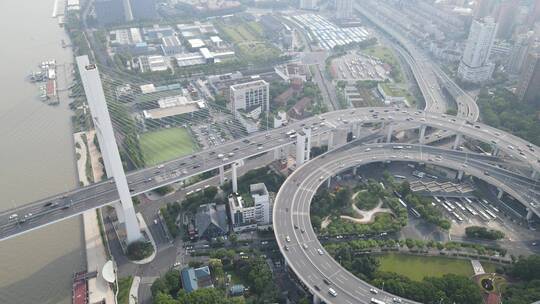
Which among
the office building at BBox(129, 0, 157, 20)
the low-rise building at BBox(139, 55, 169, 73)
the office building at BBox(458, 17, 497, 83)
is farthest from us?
the office building at BBox(129, 0, 157, 20)

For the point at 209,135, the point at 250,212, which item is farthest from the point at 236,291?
the point at 209,135

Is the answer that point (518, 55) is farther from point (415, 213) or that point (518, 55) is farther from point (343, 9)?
point (415, 213)

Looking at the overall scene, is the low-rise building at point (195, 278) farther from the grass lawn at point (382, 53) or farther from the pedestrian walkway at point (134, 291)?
the grass lawn at point (382, 53)

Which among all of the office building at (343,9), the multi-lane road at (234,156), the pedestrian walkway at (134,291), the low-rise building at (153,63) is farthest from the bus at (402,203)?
the office building at (343,9)

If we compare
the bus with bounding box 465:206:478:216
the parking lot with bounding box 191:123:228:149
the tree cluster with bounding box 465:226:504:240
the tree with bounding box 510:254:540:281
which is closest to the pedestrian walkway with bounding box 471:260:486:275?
the tree with bounding box 510:254:540:281

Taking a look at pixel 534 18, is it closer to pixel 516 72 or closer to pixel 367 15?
pixel 516 72

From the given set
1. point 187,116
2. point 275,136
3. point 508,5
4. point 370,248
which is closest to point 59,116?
point 187,116

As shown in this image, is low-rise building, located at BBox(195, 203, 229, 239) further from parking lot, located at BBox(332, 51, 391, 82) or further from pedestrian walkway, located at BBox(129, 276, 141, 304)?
parking lot, located at BBox(332, 51, 391, 82)

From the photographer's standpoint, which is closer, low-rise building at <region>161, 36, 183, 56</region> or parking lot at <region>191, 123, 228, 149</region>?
parking lot at <region>191, 123, 228, 149</region>
